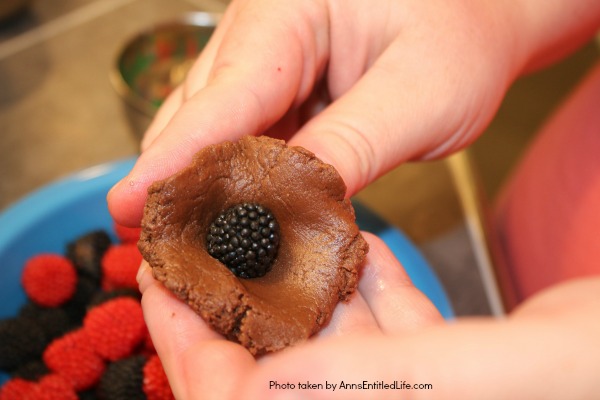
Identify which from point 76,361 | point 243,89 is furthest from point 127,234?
point 243,89

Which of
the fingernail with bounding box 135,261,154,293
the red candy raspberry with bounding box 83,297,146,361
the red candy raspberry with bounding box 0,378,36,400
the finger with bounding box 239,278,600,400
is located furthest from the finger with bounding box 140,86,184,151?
the finger with bounding box 239,278,600,400

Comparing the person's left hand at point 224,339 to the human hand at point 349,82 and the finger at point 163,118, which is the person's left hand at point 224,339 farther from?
the finger at point 163,118

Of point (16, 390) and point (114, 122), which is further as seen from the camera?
point (114, 122)

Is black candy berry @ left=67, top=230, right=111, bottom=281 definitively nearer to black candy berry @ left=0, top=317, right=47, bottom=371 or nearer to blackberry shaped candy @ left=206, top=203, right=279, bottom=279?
black candy berry @ left=0, top=317, right=47, bottom=371

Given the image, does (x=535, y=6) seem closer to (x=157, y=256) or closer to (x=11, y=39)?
(x=157, y=256)

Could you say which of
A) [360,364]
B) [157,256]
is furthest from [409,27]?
[360,364]

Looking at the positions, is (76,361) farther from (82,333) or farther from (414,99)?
(414,99)
